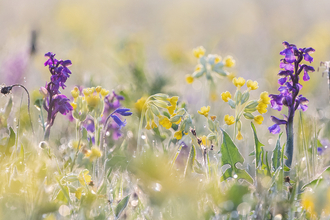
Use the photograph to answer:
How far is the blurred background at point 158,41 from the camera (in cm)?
204

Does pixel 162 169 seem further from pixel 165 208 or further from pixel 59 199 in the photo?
pixel 59 199

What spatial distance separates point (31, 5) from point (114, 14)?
2105 mm

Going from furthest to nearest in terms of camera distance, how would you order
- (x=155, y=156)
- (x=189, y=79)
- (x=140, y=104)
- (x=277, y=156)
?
(x=189, y=79) < (x=140, y=104) < (x=277, y=156) < (x=155, y=156)

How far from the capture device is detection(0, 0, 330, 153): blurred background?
6.68 ft

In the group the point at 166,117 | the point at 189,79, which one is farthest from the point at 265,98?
the point at 189,79

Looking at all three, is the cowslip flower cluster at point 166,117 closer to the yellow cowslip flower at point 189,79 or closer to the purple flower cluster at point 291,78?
the purple flower cluster at point 291,78

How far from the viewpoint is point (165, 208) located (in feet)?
2.79

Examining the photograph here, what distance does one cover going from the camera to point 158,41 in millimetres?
6766

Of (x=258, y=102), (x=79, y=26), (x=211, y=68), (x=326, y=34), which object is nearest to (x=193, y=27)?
(x=79, y=26)

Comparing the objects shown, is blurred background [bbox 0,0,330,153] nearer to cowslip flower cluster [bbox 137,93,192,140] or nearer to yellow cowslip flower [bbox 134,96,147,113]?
yellow cowslip flower [bbox 134,96,147,113]

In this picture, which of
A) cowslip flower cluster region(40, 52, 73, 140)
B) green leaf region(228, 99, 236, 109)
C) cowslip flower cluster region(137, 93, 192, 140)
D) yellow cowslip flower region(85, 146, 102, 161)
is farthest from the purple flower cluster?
cowslip flower cluster region(40, 52, 73, 140)

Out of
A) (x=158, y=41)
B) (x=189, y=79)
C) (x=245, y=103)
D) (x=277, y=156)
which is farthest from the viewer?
(x=158, y=41)

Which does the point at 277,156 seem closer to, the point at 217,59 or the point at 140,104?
the point at 140,104

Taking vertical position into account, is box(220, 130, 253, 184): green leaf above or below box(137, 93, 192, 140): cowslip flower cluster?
below
